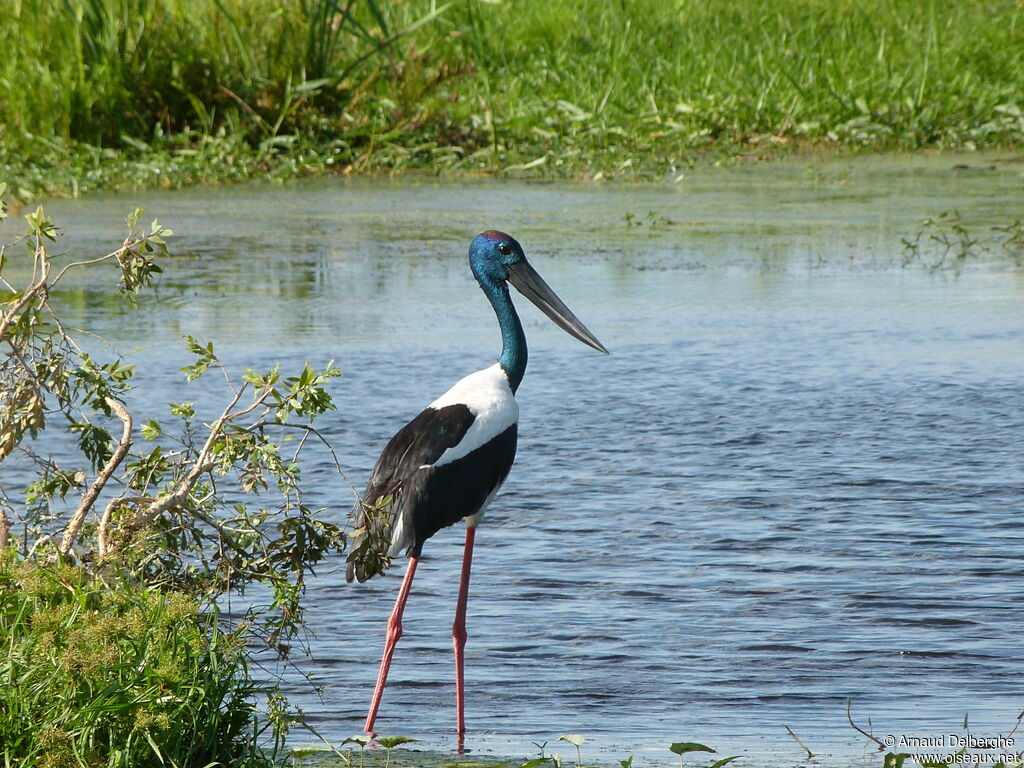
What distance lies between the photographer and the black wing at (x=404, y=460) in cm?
430

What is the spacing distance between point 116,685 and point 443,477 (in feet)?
5.31

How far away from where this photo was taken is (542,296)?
5.42m

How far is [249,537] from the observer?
3.91m

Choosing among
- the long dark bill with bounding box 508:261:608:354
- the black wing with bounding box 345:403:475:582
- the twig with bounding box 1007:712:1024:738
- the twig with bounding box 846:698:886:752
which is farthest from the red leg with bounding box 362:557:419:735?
the twig with bounding box 1007:712:1024:738

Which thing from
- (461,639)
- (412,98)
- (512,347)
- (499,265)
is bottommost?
(461,639)

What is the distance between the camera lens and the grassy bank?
40.0 ft

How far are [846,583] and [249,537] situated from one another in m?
1.76

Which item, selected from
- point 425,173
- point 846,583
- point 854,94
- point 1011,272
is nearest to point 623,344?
point 1011,272

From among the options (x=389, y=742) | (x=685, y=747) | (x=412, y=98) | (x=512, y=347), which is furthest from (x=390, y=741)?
(x=412, y=98)

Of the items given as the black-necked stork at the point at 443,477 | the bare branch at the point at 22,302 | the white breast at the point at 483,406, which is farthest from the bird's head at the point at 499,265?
the bare branch at the point at 22,302

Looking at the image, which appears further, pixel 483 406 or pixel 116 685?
pixel 483 406

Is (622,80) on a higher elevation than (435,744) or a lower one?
higher

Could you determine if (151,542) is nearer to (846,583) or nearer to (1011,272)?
(846,583)

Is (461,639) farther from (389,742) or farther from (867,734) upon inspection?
(867,734)
